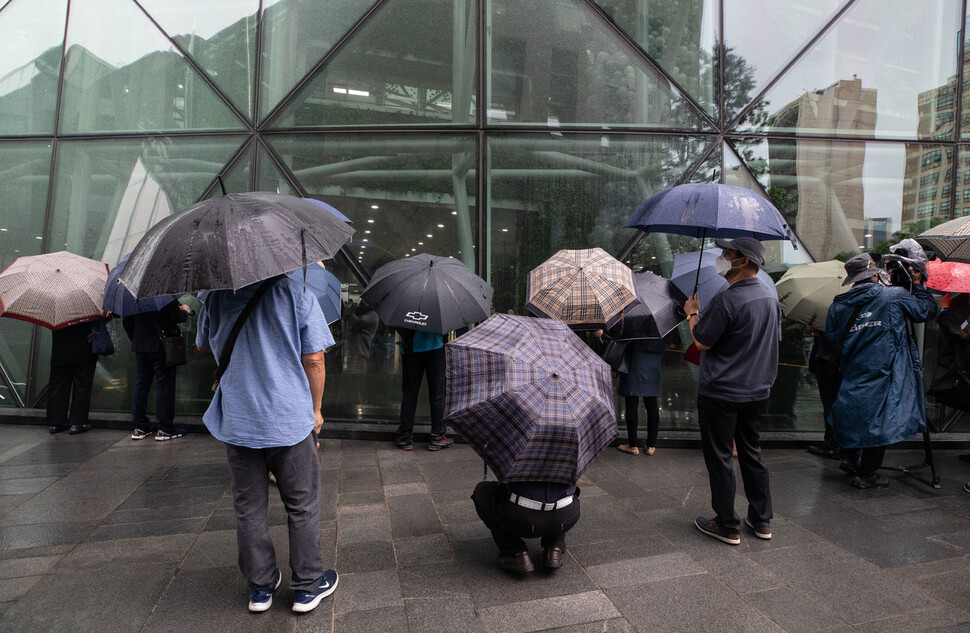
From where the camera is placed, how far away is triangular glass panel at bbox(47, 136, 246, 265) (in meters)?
7.26

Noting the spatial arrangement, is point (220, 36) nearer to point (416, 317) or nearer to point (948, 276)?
point (416, 317)

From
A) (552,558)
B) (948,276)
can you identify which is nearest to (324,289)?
(552,558)

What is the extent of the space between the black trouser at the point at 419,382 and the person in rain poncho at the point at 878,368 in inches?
144

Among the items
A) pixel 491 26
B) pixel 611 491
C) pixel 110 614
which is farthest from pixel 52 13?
pixel 611 491

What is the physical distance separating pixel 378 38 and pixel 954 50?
7.18 m

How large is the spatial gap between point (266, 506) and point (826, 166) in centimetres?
737

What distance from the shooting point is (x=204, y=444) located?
6.16m

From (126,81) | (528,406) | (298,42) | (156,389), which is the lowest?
(156,389)

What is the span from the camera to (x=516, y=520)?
305 centimetres

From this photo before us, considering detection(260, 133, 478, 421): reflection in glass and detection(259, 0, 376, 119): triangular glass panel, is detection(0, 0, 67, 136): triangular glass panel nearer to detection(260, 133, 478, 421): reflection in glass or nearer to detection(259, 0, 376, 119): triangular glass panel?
detection(259, 0, 376, 119): triangular glass panel

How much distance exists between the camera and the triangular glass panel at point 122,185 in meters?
7.26

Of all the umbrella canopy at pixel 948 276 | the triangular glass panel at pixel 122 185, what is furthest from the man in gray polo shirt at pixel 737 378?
the triangular glass panel at pixel 122 185

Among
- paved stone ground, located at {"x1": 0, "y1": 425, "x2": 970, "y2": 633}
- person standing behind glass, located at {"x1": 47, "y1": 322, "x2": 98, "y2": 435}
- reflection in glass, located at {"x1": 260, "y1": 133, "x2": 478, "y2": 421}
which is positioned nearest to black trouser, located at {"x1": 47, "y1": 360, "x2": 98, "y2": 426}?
person standing behind glass, located at {"x1": 47, "y1": 322, "x2": 98, "y2": 435}

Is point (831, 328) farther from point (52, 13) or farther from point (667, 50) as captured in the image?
point (52, 13)
